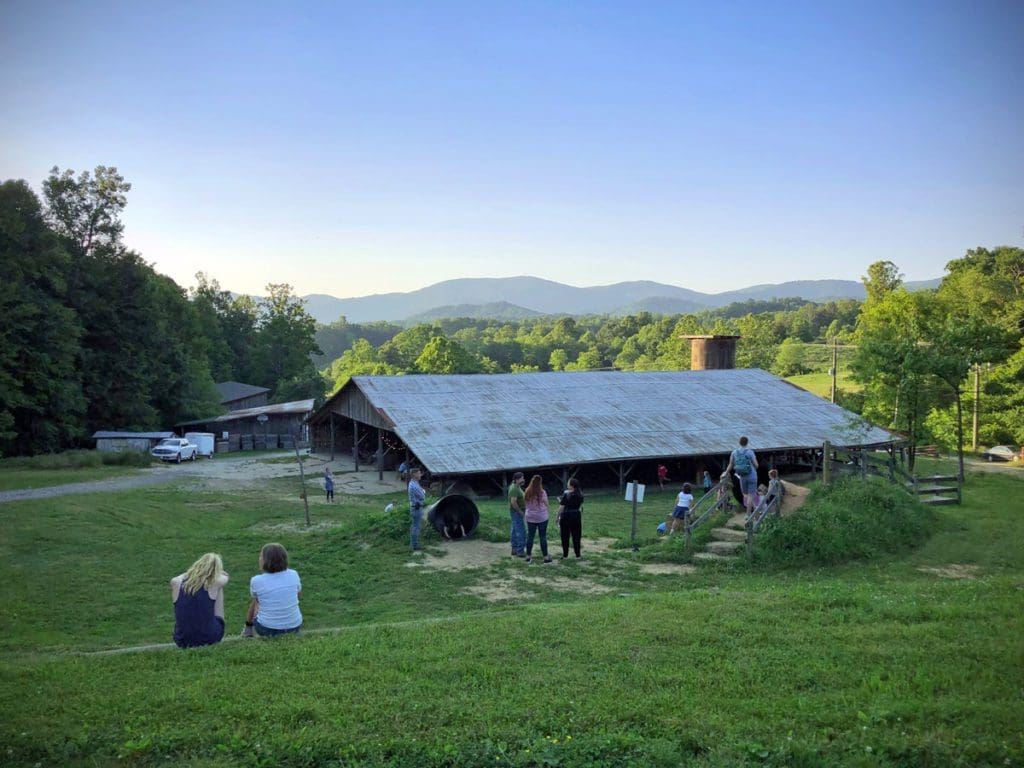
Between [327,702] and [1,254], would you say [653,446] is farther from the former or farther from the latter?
[1,254]

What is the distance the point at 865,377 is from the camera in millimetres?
28094

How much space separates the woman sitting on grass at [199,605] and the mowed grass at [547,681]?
0.67ft

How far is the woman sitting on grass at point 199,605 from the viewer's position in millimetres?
7082

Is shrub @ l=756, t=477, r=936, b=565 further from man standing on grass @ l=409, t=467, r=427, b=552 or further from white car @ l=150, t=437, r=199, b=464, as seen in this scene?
white car @ l=150, t=437, r=199, b=464

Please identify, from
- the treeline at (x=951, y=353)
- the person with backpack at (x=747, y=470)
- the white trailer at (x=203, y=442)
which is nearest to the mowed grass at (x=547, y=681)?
the person with backpack at (x=747, y=470)

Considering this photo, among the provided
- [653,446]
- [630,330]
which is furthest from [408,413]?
[630,330]

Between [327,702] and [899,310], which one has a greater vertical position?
[899,310]

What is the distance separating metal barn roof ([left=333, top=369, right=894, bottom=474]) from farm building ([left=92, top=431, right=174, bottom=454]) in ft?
41.2

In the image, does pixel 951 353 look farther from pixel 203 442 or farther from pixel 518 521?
pixel 203 442

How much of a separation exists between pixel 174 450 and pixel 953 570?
1377 inches

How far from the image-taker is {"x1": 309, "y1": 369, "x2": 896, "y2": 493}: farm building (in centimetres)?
2758

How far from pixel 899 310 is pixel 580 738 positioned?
5259cm

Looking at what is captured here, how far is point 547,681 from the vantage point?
6.27 metres

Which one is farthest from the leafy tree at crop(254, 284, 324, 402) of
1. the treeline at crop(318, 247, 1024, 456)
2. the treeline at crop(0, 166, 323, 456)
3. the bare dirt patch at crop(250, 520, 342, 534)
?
the bare dirt patch at crop(250, 520, 342, 534)
